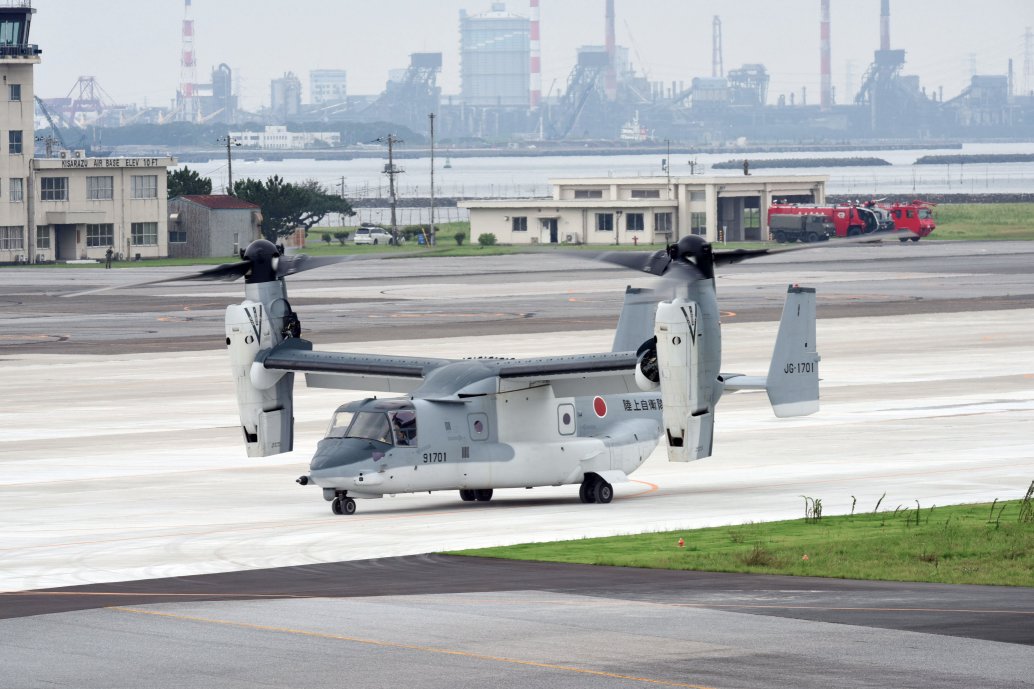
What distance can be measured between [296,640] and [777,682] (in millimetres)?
6067

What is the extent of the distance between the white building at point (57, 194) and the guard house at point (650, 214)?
33663mm

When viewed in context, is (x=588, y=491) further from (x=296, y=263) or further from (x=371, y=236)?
(x=371, y=236)

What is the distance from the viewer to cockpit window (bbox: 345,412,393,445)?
3266cm

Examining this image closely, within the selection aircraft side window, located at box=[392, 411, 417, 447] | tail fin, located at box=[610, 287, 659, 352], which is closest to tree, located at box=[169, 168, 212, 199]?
tail fin, located at box=[610, 287, 659, 352]

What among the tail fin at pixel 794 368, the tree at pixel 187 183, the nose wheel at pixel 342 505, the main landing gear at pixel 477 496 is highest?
the tree at pixel 187 183

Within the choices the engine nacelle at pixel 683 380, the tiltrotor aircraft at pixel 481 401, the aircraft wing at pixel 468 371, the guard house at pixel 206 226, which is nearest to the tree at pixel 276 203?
the guard house at pixel 206 226

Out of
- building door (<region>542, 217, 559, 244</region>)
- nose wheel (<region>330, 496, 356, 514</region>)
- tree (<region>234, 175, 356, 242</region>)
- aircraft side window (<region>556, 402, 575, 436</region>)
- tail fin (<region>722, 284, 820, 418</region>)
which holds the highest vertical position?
tree (<region>234, 175, 356, 242</region>)

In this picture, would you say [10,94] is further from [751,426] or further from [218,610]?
[218,610]

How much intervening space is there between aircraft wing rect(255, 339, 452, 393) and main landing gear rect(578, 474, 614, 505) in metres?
3.84

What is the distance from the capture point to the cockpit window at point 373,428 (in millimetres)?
32656

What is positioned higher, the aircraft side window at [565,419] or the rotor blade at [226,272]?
the rotor blade at [226,272]

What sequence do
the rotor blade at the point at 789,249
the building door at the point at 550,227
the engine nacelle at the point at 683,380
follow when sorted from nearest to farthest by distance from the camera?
the rotor blade at the point at 789,249, the engine nacelle at the point at 683,380, the building door at the point at 550,227

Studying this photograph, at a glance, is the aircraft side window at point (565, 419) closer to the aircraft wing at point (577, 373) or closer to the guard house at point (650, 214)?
the aircraft wing at point (577, 373)

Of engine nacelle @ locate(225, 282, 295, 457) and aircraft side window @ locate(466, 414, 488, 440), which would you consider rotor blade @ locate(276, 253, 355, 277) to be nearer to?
engine nacelle @ locate(225, 282, 295, 457)
